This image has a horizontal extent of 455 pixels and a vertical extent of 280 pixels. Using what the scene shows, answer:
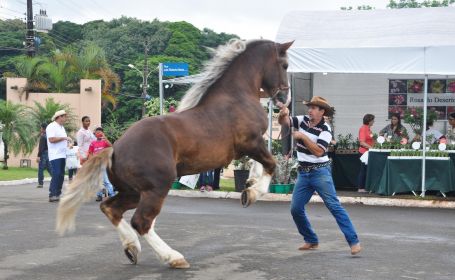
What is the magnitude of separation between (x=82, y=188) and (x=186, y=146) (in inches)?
45.6

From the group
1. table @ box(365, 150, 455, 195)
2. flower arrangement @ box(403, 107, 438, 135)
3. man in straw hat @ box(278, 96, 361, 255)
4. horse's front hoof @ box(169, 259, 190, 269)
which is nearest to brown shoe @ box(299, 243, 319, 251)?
man in straw hat @ box(278, 96, 361, 255)

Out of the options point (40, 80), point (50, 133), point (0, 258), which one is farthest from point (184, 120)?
point (40, 80)

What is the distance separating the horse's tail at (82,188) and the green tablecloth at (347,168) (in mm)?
11389

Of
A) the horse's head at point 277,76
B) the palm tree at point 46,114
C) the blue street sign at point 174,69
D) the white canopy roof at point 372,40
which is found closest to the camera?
the horse's head at point 277,76

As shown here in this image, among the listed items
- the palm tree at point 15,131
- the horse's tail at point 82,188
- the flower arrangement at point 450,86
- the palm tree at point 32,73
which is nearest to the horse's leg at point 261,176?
the horse's tail at point 82,188

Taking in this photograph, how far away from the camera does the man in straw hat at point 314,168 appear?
889cm

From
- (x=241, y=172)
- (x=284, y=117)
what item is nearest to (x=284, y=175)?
(x=241, y=172)

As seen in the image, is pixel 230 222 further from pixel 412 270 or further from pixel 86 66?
pixel 86 66

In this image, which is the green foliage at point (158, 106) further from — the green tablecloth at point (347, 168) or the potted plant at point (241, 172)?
the green tablecloth at point (347, 168)

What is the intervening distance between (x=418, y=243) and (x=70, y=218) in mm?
4675

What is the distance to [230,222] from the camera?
1220 cm

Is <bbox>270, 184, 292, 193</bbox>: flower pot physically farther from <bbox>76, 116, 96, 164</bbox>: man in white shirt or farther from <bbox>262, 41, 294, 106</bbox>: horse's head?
<bbox>262, 41, 294, 106</bbox>: horse's head

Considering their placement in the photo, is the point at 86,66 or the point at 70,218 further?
the point at 86,66

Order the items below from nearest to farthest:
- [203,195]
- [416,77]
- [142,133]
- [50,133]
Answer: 1. [142,133]
2. [50,133]
3. [203,195]
4. [416,77]
